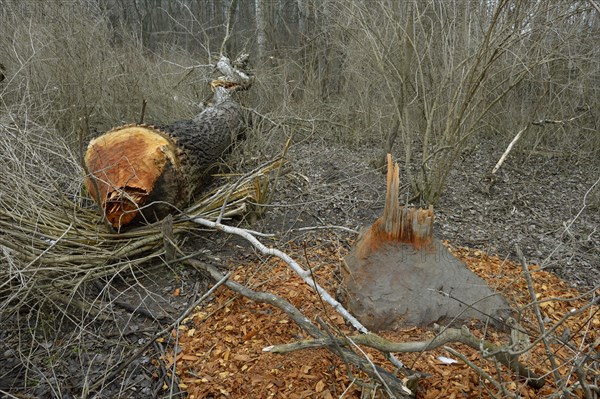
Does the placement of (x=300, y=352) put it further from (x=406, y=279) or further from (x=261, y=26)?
(x=261, y=26)

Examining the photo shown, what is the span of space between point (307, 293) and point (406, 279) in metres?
0.63

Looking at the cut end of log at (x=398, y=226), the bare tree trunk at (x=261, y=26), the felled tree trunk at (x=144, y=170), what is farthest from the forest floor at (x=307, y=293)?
the bare tree trunk at (x=261, y=26)

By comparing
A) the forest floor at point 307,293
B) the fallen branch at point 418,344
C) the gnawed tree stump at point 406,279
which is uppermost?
the fallen branch at point 418,344

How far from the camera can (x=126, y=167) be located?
134 inches

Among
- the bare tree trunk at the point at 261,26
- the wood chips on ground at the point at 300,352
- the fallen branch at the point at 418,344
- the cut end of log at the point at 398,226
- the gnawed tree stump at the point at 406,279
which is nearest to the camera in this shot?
the fallen branch at the point at 418,344

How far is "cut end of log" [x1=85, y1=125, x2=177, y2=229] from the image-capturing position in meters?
3.32

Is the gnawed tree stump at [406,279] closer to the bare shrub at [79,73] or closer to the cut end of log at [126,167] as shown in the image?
the cut end of log at [126,167]

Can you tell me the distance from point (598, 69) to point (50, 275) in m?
6.18

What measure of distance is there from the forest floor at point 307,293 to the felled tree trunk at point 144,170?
1.47 feet

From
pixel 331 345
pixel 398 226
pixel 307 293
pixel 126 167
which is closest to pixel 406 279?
pixel 398 226

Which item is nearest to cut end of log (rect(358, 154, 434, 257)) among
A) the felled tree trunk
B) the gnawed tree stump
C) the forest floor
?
the gnawed tree stump

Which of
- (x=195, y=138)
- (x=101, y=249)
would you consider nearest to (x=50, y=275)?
(x=101, y=249)

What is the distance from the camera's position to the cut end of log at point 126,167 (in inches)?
131

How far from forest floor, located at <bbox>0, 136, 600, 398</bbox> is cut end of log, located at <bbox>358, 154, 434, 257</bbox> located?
0.30m
